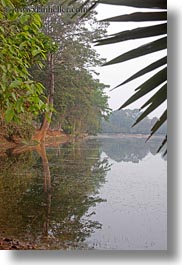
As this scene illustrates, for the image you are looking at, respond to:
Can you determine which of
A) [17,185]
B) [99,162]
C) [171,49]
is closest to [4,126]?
[17,185]

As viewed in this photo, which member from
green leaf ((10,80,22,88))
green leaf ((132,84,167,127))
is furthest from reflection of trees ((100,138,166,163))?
green leaf ((10,80,22,88))

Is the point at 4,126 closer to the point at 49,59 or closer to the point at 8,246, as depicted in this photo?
the point at 49,59

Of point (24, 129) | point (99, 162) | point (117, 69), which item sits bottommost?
point (99, 162)

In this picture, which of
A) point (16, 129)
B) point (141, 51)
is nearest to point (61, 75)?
point (16, 129)

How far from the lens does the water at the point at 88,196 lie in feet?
5.29

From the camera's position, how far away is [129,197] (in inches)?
64.9

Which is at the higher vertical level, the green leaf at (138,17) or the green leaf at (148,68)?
the green leaf at (138,17)

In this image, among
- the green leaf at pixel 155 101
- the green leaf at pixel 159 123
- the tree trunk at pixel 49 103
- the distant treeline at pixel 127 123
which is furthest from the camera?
the tree trunk at pixel 49 103

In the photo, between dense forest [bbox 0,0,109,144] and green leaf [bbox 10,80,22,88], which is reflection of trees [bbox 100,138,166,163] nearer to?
dense forest [bbox 0,0,109,144]

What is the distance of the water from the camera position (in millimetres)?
1613

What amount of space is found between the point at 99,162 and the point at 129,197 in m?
0.21

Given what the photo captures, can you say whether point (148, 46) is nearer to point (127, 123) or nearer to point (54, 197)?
point (127, 123)

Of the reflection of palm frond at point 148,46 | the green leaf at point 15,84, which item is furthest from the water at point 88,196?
the green leaf at point 15,84

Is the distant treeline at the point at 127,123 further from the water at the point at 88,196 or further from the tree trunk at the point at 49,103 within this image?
the tree trunk at the point at 49,103
